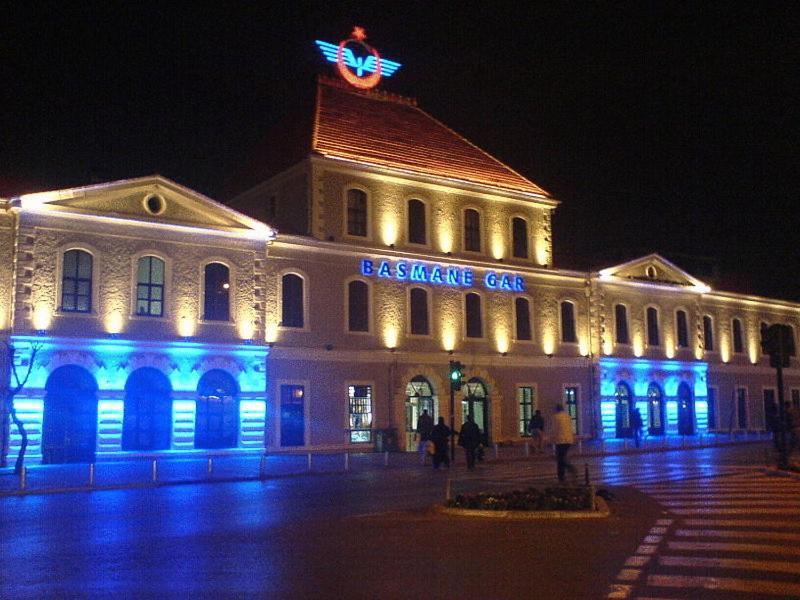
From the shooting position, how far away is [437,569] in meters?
10.3

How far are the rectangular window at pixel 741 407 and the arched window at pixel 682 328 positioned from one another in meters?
5.87

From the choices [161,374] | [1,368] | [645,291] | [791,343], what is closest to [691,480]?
[791,343]

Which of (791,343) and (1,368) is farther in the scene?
(1,368)

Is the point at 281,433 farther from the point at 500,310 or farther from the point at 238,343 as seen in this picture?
the point at 500,310

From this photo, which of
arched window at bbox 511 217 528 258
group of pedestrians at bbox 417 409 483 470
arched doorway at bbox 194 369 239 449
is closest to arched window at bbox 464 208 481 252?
arched window at bbox 511 217 528 258

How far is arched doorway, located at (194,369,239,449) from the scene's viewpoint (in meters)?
32.0

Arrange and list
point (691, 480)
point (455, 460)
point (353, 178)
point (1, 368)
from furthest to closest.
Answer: point (353, 178) → point (455, 460) → point (1, 368) → point (691, 480)

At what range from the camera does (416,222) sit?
3875 cm

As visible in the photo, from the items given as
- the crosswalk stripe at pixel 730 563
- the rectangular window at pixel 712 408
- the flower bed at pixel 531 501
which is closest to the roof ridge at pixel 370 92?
the rectangular window at pixel 712 408

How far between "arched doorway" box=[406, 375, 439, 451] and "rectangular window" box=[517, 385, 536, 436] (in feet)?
15.3

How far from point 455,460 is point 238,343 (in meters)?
8.88

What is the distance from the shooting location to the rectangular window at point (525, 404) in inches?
1614

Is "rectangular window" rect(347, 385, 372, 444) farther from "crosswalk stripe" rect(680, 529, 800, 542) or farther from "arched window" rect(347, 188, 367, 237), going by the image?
"crosswalk stripe" rect(680, 529, 800, 542)

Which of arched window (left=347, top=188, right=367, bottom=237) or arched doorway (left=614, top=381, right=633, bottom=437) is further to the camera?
arched doorway (left=614, top=381, right=633, bottom=437)
